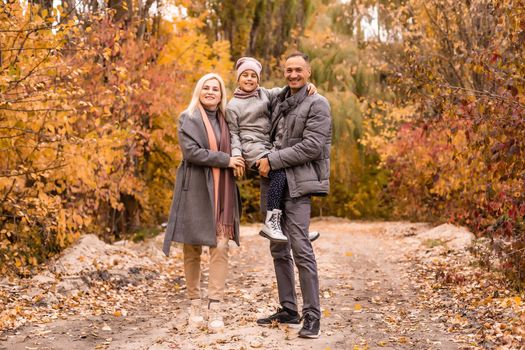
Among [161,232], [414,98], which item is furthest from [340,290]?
[161,232]

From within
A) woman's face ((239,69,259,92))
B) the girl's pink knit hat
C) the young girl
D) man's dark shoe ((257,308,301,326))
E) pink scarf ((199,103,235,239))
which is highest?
the girl's pink knit hat

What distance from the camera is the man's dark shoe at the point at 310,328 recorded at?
5.14m

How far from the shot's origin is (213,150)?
5.50 metres

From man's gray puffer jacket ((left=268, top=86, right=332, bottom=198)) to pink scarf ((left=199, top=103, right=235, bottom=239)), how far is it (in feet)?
1.57

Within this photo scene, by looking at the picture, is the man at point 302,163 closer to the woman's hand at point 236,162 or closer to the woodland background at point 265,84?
the woman's hand at point 236,162

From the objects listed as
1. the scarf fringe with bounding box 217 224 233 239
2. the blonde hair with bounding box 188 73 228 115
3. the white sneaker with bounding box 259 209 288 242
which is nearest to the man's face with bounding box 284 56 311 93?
the blonde hair with bounding box 188 73 228 115

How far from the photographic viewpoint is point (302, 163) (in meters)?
5.17

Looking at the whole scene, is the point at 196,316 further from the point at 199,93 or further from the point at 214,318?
the point at 199,93

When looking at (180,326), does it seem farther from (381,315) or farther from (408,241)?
(408,241)

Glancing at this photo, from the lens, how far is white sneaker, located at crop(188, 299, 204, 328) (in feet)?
18.2

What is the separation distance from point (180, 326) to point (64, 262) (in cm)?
323

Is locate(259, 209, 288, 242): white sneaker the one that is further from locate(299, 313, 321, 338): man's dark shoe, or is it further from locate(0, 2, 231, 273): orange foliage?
locate(0, 2, 231, 273): orange foliage

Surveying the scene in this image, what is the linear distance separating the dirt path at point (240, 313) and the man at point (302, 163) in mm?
354

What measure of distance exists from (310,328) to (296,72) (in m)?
1.93
